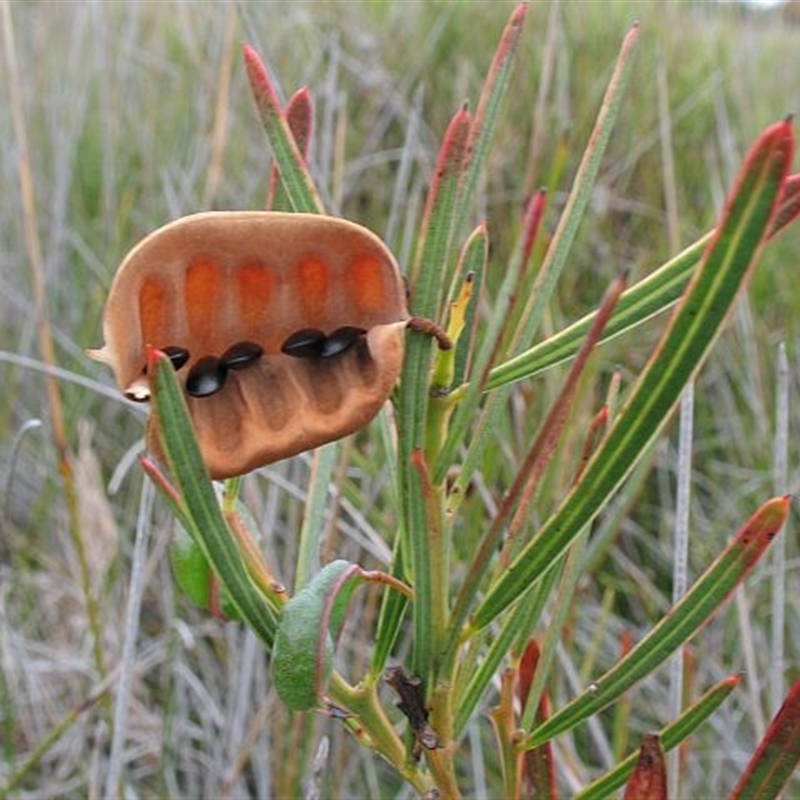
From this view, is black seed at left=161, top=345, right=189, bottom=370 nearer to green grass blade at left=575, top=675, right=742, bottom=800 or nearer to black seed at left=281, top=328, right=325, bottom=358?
black seed at left=281, top=328, right=325, bottom=358

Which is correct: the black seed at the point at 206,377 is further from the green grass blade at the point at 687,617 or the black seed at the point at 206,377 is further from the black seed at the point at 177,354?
the green grass blade at the point at 687,617

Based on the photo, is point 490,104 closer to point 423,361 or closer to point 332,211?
point 423,361

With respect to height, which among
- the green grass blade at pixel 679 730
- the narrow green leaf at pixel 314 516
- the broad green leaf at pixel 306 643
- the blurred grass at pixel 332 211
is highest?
the broad green leaf at pixel 306 643

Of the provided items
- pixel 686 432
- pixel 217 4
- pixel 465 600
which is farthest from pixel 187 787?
pixel 217 4

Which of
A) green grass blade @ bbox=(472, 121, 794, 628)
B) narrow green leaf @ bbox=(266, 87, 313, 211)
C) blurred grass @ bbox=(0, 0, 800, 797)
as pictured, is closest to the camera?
green grass blade @ bbox=(472, 121, 794, 628)

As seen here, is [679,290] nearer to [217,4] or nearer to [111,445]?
[111,445]

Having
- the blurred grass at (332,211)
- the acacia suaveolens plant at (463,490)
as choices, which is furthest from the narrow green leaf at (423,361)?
the blurred grass at (332,211)

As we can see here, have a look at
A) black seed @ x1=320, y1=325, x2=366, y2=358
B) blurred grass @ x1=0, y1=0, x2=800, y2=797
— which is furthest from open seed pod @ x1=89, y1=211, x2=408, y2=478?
blurred grass @ x1=0, y1=0, x2=800, y2=797
